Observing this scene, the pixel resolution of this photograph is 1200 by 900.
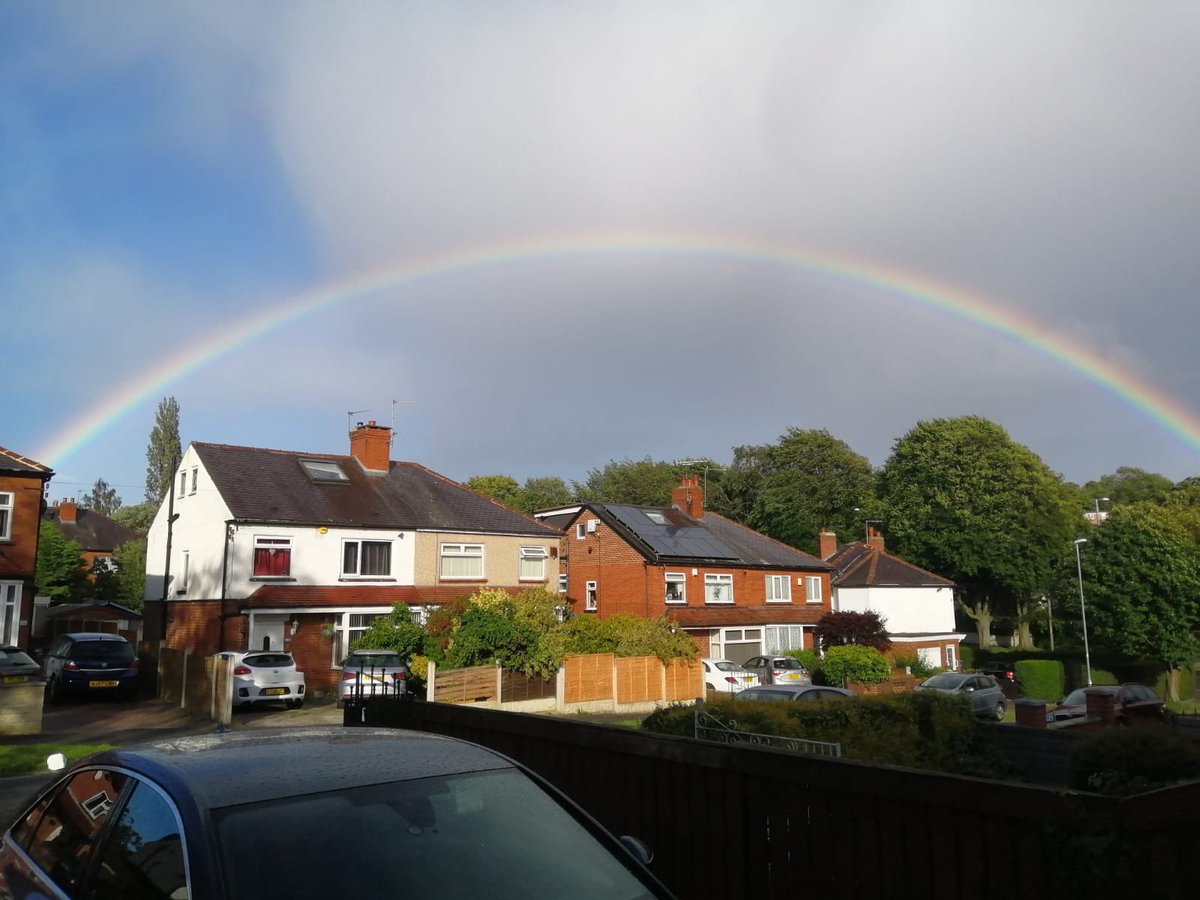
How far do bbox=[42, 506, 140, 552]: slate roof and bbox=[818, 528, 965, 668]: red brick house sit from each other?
171 feet

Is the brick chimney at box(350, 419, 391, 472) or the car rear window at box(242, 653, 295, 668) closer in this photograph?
the car rear window at box(242, 653, 295, 668)

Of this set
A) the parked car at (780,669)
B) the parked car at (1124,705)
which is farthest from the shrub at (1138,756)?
the parked car at (780,669)

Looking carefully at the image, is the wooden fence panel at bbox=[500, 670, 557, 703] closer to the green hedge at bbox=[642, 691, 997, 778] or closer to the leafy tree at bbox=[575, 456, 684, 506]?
the green hedge at bbox=[642, 691, 997, 778]

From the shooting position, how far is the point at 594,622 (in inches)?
1287

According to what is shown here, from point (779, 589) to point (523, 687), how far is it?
24161 millimetres

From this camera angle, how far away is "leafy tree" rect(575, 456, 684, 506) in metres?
88.1

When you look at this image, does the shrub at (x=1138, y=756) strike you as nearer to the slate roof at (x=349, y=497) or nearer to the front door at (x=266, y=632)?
the front door at (x=266, y=632)

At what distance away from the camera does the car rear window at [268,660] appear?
Answer: 81.5ft

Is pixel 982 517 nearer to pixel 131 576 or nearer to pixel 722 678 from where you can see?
pixel 722 678

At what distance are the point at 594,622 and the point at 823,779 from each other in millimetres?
28293

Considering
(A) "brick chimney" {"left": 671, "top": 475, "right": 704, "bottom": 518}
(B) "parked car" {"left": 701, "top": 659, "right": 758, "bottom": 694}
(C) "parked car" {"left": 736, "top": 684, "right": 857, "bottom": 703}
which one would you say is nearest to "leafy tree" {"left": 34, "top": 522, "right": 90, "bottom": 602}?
(A) "brick chimney" {"left": 671, "top": 475, "right": 704, "bottom": 518}

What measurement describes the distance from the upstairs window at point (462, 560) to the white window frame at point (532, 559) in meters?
1.71

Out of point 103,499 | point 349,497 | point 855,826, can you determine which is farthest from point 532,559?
point 103,499

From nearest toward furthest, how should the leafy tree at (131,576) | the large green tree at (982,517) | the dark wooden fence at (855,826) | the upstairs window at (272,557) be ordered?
the dark wooden fence at (855,826) < the upstairs window at (272,557) < the leafy tree at (131,576) < the large green tree at (982,517)
